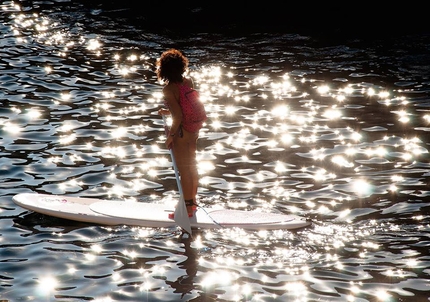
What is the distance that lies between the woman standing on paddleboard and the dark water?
649 mm

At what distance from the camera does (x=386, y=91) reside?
15.0m

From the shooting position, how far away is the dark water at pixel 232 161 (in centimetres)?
769

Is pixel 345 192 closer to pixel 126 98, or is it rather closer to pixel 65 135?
pixel 65 135

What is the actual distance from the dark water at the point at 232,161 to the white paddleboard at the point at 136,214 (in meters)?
0.10

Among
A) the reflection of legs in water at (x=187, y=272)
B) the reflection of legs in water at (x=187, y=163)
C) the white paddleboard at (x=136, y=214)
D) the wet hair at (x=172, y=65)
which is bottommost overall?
the reflection of legs in water at (x=187, y=272)

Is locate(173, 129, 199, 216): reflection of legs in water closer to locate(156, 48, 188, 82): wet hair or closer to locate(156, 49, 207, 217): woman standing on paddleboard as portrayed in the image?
locate(156, 49, 207, 217): woman standing on paddleboard

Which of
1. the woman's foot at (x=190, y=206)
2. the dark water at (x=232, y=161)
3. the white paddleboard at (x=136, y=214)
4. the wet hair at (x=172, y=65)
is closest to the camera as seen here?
the dark water at (x=232, y=161)

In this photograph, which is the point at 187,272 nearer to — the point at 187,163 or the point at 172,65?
the point at 187,163

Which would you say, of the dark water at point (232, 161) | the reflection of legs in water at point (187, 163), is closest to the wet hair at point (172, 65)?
the reflection of legs in water at point (187, 163)

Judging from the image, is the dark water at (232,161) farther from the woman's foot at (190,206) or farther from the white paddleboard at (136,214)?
the woman's foot at (190,206)

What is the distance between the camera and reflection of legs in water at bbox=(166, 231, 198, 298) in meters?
7.47

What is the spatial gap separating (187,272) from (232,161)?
152 inches

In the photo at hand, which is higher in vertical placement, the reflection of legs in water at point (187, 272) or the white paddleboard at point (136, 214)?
the white paddleboard at point (136, 214)

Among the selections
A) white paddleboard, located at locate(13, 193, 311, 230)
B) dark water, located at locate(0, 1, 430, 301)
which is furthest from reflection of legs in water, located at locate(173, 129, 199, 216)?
dark water, located at locate(0, 1, 430, 301)
